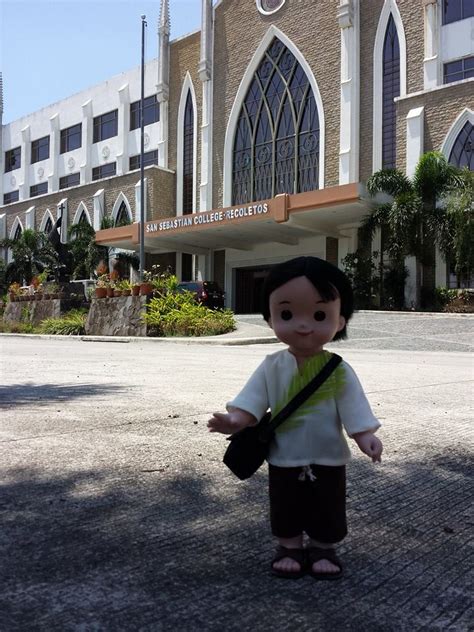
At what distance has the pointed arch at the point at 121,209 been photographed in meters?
37.6

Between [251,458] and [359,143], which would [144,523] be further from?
[359,143]

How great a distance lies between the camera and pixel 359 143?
2828cm

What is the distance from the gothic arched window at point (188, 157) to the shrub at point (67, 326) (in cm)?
1556

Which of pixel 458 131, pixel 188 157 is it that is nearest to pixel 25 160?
pixel 188 157

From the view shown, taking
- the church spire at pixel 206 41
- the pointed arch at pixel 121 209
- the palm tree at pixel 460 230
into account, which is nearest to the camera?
the palm tree at pixel 460 230

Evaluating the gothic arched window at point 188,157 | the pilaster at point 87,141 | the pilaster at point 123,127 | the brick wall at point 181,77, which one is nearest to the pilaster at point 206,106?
the brick wall at point 181,77

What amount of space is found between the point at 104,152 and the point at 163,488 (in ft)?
136

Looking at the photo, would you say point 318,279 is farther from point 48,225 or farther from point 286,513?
point 48,225

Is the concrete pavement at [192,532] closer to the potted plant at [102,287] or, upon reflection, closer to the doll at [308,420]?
the doll at [308,420]

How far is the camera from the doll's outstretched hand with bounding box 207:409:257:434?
1.72 metres

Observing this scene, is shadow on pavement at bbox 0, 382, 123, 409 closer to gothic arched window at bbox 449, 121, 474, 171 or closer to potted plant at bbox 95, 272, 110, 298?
potted plant at bbox 95, 272, 110, 298

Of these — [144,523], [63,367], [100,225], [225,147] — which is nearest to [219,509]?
[144,523]

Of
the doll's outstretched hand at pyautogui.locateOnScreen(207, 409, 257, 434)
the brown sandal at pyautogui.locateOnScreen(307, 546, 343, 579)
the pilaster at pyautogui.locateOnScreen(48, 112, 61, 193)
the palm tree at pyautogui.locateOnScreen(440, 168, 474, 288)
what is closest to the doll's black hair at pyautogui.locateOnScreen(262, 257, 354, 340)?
the doll's outstretched hand at pyautogui.locateOnScreen(207, 409, 257, 434)

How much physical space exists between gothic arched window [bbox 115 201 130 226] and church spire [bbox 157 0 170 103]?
22.9 ft
